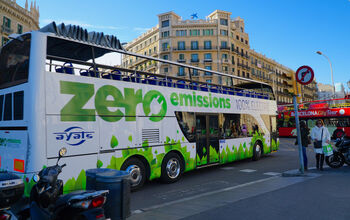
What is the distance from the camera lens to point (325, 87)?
454ft

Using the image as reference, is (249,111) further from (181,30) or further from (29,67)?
(181,30)

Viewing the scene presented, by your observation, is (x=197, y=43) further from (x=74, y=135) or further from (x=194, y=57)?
(x=74, y=135)

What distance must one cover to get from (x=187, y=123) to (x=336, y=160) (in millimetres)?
5604

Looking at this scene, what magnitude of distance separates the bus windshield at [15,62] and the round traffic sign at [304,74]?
7.40m

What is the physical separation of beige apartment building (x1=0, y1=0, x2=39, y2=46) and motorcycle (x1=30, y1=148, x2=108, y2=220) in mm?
35404

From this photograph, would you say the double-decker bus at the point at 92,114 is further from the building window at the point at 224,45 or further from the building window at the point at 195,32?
the building window at the point at 224,45

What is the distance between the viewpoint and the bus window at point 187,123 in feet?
26.1

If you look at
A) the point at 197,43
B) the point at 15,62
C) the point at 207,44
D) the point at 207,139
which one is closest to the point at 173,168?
the point at 207,139

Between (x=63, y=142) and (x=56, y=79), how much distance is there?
4.32 feet

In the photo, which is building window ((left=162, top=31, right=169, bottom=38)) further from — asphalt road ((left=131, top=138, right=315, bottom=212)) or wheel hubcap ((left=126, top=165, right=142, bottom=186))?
wheel hubcap ((left=126, top=165, right=142, bottom=186))

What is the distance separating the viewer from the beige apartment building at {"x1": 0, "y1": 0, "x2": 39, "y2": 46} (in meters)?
32.9

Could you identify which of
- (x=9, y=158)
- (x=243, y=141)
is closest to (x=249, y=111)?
(x=243, y=141)

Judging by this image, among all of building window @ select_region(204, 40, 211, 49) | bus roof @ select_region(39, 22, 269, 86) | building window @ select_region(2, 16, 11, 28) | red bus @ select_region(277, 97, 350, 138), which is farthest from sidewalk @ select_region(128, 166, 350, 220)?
building window @ select_region(204, 40, 211, 49)

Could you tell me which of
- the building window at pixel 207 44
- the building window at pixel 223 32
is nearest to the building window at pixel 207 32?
the building window at pixel 207 44
